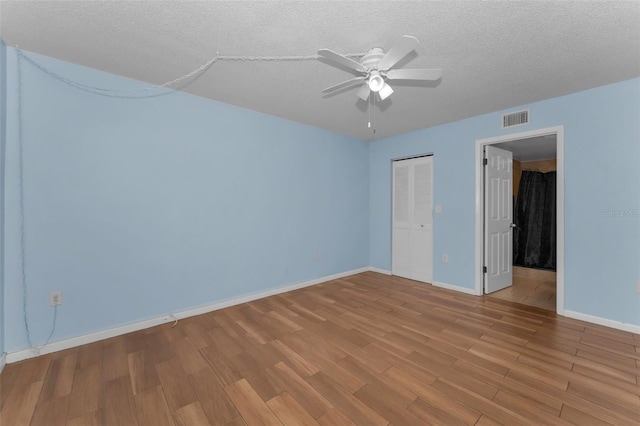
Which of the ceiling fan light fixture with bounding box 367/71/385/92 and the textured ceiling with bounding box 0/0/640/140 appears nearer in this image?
the textured ceiling with bounding box 0/0/640/140

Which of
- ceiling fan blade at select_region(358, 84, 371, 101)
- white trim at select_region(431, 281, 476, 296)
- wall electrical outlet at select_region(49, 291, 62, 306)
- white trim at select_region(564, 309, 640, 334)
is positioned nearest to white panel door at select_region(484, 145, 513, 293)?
white trim at select_region(431, 281, 476, 296)

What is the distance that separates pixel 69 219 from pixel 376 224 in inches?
175

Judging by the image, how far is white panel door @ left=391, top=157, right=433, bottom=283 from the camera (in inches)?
173

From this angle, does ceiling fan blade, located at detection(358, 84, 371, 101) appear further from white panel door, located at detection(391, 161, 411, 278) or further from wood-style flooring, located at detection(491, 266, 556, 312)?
wood-style flooring, located at detection(491, 266, 556, 312)

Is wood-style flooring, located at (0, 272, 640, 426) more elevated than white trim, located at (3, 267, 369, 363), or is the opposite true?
white trim, located at (3, 267, 369, 363)

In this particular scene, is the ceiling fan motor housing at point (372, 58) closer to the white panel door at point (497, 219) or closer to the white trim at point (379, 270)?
the white panel door at point (497, 219)

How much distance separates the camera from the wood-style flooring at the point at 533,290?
350 cm

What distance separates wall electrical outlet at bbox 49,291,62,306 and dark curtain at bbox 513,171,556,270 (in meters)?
7.41

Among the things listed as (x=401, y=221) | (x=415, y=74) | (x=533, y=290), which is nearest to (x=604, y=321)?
(x=533, y=290)

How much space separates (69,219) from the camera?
2396 mm

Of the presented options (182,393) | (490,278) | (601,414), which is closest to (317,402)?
(182,393)

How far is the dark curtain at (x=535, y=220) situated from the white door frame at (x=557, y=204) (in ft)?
8.99

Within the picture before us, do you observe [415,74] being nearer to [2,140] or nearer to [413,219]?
[413,219]

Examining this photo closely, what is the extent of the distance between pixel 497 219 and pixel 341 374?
11.3 feet
